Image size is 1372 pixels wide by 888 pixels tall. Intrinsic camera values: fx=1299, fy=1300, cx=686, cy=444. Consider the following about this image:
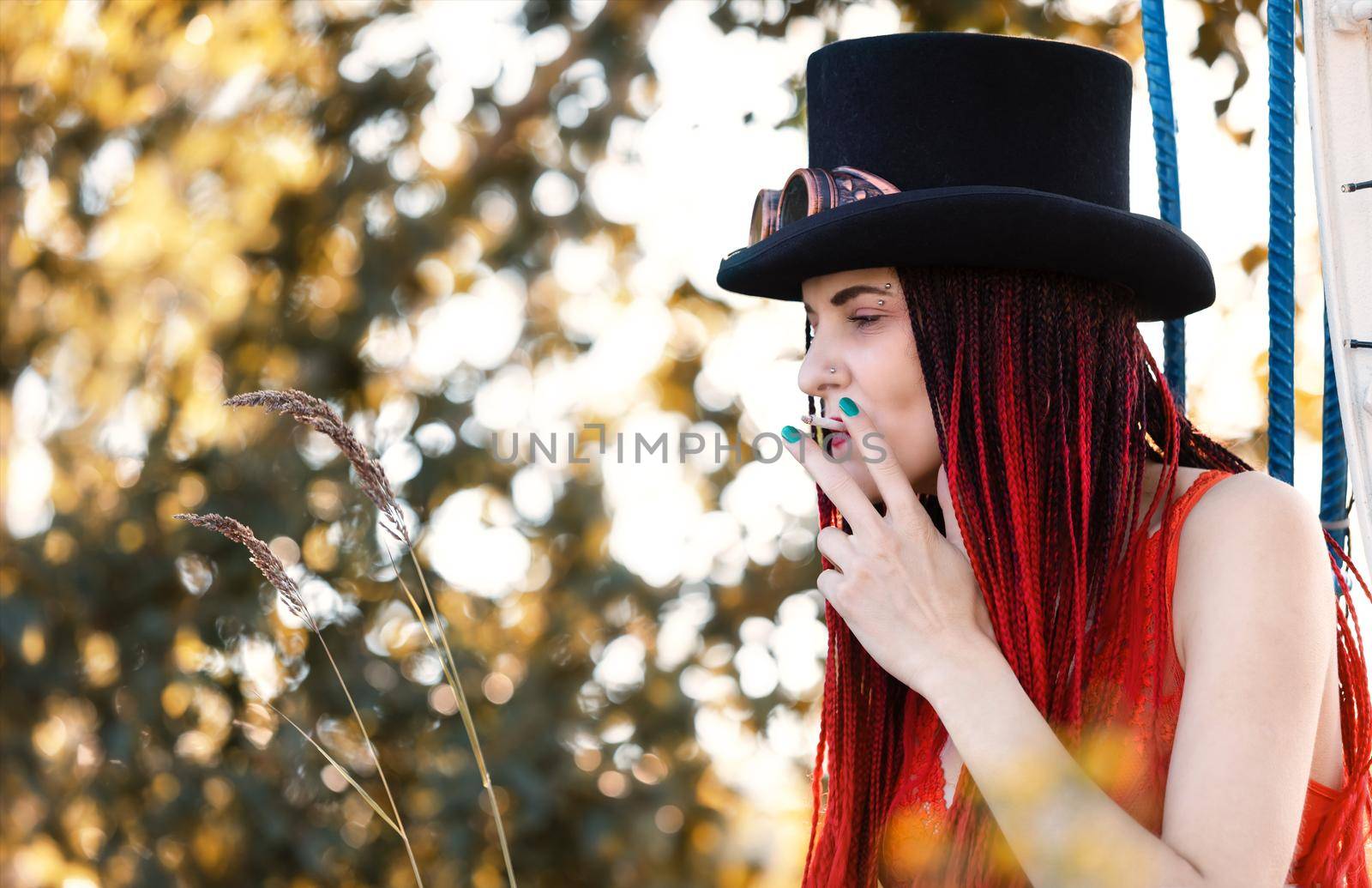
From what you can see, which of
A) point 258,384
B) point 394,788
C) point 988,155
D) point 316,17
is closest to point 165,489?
point 258,384

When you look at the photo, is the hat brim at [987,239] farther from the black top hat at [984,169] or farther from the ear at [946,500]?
the ear at [946,500]

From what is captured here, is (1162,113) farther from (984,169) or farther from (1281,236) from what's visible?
(984,169)

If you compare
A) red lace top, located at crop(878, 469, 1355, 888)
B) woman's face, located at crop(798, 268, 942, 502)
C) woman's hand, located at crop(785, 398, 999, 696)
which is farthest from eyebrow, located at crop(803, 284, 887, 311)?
red lace top, located at crop(878, 469, 1355, 888)

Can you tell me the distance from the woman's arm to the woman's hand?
45 millimetres

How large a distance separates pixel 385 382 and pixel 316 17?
843mm

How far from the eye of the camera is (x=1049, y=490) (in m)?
1.51

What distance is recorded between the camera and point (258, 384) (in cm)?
286

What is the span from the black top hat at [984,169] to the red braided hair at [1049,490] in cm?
6

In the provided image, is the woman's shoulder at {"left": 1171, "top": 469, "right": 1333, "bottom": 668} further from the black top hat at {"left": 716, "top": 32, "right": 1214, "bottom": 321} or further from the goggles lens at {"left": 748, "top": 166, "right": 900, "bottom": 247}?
the goggles lens at {"left": 748, "top": 166, "right": 900, "bottom": 247}

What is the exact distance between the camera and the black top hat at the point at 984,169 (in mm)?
1458

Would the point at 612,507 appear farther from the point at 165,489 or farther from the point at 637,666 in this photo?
the point at 165,489

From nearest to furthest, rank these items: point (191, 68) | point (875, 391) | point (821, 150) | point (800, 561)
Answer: point (875, 391) → point (821, 150) → point (800, 561) → point (191, 68)

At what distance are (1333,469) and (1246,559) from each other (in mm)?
420

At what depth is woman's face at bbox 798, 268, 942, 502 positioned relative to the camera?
60.2 inches
